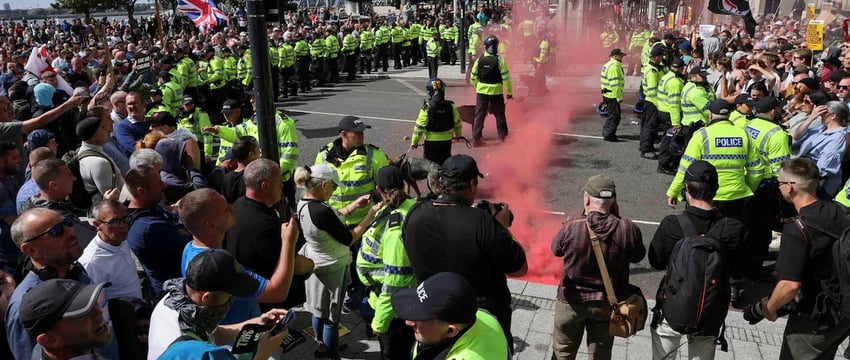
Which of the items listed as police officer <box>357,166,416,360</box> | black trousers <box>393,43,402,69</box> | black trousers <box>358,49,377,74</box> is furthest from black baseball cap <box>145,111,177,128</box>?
black trousers <box>393,43,402,69</box>

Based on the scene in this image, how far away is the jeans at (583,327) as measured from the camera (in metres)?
4.22

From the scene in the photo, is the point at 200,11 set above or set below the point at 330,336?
above

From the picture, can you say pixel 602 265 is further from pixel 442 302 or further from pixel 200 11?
pixel 200 11

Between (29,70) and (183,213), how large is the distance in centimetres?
1036

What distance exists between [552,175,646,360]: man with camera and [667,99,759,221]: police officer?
2.46 metres

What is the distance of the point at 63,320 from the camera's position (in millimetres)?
2586

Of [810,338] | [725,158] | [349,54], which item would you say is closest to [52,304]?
[810,338]

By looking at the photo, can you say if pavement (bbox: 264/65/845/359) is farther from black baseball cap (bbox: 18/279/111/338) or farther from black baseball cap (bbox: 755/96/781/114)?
black baseball cap (bbox: 18/279/111/338)

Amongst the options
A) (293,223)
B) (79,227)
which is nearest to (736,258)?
(293,223)

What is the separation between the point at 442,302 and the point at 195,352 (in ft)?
3.24

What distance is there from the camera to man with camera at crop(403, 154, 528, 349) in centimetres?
365

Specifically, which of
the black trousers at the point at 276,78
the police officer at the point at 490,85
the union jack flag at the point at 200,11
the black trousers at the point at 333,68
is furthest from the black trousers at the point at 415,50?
the police officer at the point at 490,85

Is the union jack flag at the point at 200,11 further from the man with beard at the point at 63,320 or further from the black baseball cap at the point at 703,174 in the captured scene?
the man with beard at the point at 63,320

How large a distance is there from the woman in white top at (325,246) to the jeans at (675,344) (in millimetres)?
2104
